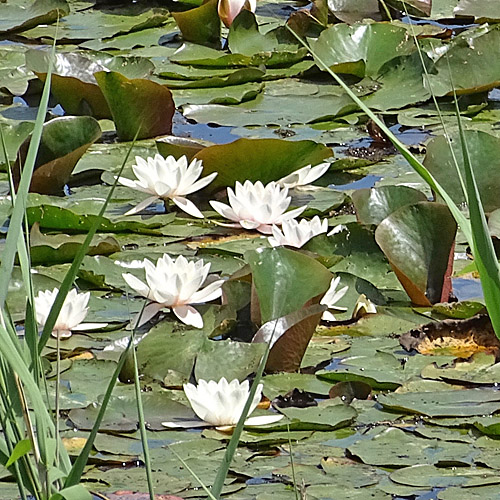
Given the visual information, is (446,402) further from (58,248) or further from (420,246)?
(58,248)

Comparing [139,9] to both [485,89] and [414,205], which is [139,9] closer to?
[485,89]

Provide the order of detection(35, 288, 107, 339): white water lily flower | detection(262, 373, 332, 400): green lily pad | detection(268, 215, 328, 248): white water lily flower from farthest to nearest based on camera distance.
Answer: detection(268, 215, 328, 248): white water lily flower → detection(35, 288, 107, 339): white water lily flower → detection(262, 373, 332, 400): green lily pad

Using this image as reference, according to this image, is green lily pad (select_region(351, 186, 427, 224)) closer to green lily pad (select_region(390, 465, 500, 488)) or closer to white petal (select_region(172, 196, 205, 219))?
white petal (select_region(172, 196, 205, 219))

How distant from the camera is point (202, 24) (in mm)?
3896

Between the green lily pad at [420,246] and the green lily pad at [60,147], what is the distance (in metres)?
0.88

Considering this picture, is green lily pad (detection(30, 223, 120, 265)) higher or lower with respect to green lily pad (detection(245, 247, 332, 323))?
lower

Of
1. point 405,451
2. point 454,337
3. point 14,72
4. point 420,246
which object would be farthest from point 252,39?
point 405,451

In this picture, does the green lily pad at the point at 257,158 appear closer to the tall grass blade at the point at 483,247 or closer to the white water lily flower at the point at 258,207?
the white water lily flower at the point at 258,207

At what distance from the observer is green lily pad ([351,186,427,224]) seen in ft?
7.57

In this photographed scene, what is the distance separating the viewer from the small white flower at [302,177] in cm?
262

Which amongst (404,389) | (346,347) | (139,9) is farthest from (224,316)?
(139,9)

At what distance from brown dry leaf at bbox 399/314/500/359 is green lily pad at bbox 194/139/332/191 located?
80cm

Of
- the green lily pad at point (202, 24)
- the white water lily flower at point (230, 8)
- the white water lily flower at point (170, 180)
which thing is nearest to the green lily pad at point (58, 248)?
the white water lily flower at point (170, 180)

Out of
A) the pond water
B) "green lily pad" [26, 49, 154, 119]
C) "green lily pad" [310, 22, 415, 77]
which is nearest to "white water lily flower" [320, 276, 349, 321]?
the pond water
